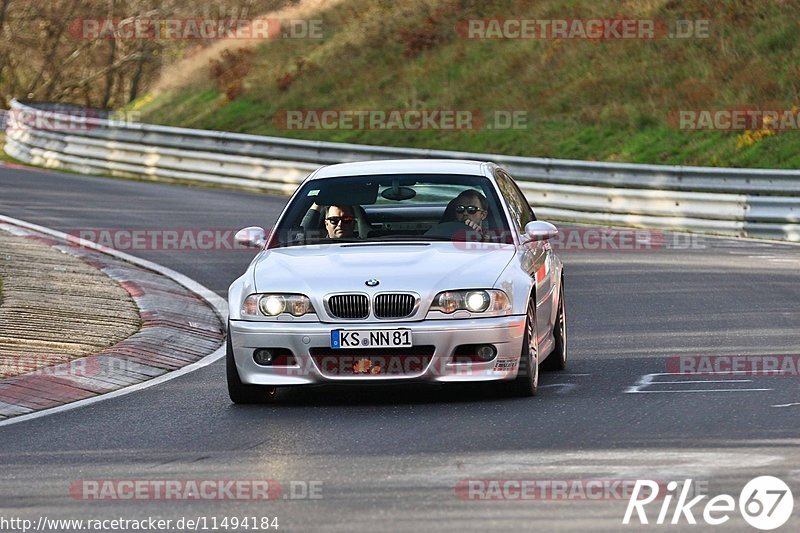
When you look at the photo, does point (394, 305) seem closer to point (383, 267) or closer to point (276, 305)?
point (383, 267)

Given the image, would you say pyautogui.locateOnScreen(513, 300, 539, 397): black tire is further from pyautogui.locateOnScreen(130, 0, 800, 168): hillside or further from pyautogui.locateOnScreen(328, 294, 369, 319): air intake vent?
pyautogui.locateOnScreen(130, 0, 800, 168): hillside

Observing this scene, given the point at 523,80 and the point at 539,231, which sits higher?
the point at 523,80

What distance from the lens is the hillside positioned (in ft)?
98.6

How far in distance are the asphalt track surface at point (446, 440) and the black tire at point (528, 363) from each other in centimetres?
12

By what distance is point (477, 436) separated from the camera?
8.23 meters

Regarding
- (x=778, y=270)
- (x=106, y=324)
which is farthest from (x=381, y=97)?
(x=106, y=324)

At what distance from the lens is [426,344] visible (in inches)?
363

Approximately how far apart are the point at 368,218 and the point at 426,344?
6.52ft

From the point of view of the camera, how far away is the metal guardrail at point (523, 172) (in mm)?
22453

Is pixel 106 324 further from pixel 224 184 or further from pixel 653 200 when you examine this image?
pixel 224 184

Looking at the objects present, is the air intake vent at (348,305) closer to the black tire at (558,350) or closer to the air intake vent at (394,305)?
the air intake vent at (394,305)

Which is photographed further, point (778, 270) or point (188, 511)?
point (778, 270)

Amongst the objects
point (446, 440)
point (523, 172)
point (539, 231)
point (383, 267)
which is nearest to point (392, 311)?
point (383, 267)

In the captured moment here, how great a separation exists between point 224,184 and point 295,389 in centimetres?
1963
